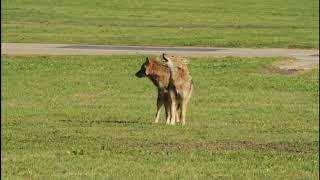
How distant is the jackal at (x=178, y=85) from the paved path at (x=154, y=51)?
624 inches

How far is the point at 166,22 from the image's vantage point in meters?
61.8

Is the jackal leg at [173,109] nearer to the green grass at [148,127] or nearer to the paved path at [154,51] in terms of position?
the green grass at [148,127]

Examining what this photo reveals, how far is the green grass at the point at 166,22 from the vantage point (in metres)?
45.1

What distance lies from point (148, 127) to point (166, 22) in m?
46.3

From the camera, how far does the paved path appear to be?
1383 inches

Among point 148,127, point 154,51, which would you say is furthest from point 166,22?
point 148,127

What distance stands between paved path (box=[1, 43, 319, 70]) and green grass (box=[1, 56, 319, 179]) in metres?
5.89

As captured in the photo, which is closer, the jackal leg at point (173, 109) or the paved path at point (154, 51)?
the jackal leg at point (173, 109)

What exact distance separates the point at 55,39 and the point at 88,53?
1013 cm

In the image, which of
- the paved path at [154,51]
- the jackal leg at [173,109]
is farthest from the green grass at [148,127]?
the paved path at [154,51]

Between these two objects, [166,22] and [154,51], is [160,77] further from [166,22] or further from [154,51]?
[166,22]

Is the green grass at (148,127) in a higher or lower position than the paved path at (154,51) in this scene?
higher

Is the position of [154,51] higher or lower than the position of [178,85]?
lower

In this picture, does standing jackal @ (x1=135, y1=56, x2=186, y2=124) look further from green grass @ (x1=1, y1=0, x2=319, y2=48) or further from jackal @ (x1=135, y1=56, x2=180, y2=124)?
green grass @ (x1=1, y1=0, x2=319, y2=48)
